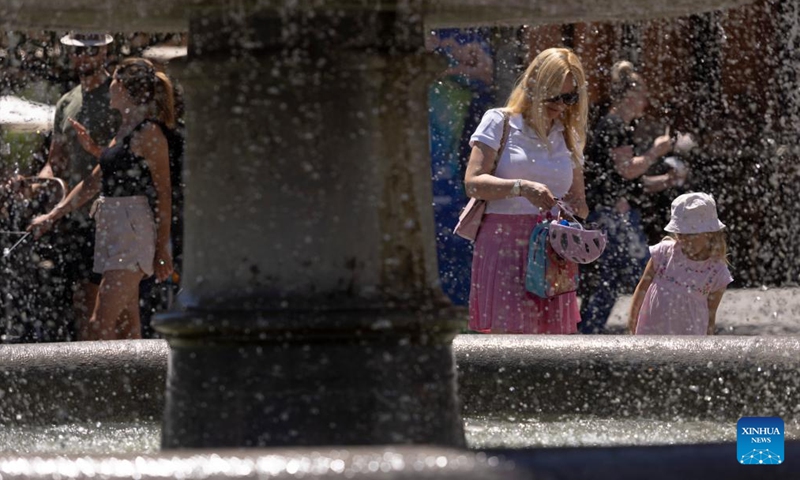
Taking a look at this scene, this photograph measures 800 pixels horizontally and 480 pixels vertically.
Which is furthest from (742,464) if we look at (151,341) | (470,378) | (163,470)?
(151,341)

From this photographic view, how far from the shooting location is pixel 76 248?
7457 millimetres

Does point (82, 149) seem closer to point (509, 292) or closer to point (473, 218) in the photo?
point (473, 218)

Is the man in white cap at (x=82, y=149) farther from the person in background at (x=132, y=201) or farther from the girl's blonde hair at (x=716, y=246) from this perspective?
the girl's blonde hair at (x=716, y=246)

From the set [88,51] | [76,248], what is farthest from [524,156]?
[88,51]

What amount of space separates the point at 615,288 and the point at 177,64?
5160mm

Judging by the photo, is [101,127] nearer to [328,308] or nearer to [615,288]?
[615,288]

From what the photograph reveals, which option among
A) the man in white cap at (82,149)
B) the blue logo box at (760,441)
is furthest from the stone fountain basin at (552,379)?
the man in white cap at (82,149)

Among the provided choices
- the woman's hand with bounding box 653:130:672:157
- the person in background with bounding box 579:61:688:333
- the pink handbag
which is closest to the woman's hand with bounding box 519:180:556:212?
the pink handbag

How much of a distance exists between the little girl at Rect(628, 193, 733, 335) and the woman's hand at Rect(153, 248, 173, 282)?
5.89 feet

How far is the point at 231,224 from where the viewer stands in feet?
11.2

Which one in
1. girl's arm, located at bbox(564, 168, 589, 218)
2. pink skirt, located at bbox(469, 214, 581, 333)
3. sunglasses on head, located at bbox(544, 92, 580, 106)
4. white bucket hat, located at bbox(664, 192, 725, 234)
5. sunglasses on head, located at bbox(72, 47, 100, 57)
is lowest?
pink skirt, located at bbox(469, 214, 581, 333)

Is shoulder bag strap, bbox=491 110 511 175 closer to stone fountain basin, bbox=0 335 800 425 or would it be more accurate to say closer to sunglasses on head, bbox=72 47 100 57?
stone fountain basin, bbox=0 335 800 425

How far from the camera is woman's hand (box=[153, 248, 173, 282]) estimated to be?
6797 mm

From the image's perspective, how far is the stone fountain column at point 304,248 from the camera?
3332 mm
